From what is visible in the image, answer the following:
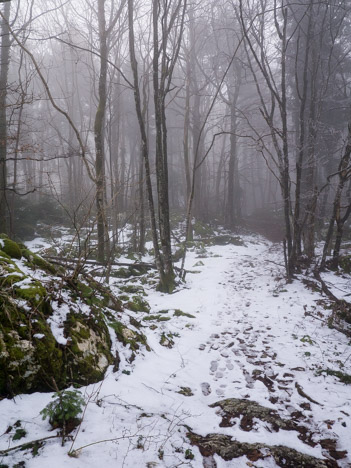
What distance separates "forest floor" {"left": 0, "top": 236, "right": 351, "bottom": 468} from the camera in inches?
84.0

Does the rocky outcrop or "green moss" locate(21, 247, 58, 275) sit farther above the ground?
"green moss" locate(21, 247, 58, 275)

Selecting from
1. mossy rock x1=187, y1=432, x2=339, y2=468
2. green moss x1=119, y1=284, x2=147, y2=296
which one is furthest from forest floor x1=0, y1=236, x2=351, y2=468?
green moss x1=119, y1=284, x2=147, y2=296

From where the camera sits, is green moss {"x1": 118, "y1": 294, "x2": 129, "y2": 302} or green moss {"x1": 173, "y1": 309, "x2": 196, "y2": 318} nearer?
green moss {"x1": 173, "y1": 309, "x2": 196, "y2": 318}

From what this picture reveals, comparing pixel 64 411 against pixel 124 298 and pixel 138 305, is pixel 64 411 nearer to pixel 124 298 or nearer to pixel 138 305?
pixel 138 305

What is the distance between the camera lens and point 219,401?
3.04 meters

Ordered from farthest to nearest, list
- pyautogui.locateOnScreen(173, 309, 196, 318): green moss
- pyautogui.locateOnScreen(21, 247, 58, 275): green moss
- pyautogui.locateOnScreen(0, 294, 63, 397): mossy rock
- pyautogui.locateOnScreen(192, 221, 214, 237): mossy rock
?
1. pyautogui.locateOnScreen(192, 221, 214, 237): mossy rock
2. pyautogui.locateOnScreen(173, 309, 196, 318): green moss
3. pyautogui.locateOnScreen(21, 247, 58, 275): green moss
4. pyautogui.locateOnScreen(0, 294, 63, 397): mossy rock

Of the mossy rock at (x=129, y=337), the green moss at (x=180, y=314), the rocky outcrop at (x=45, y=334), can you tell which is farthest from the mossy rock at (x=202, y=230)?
the rocky outcrop at (x=45, y=334)

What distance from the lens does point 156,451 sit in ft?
7.09

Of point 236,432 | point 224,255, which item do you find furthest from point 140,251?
point 236,432

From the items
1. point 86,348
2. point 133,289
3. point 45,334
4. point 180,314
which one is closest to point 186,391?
point 86,348

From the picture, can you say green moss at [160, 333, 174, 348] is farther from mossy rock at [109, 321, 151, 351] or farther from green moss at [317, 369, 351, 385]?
green moss at [317, 369, 351, 385]

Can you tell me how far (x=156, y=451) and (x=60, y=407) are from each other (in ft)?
2.82

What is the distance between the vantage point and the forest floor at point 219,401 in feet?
7.00

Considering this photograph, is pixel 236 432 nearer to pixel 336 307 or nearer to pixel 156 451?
pixel 156 451
